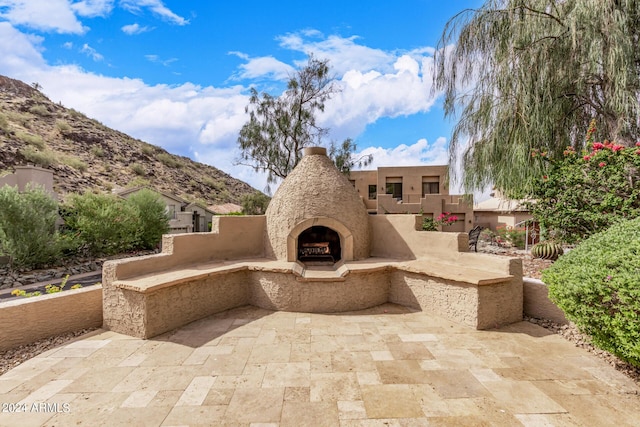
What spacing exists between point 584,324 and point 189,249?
6.83 metres

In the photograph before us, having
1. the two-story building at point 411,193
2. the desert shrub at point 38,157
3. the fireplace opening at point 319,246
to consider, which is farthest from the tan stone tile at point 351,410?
the desert shrub at point 38,157

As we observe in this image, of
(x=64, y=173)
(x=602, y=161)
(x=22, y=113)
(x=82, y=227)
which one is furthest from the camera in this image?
(x=22, y=113)

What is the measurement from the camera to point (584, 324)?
11.6 feet

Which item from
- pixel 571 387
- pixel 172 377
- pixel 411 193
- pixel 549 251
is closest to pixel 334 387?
pixel 172 377

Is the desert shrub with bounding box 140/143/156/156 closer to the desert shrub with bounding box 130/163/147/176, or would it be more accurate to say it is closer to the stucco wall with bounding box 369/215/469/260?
the desert shrub with bounding box 130/163/147/176

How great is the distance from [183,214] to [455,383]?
22053 millimetres

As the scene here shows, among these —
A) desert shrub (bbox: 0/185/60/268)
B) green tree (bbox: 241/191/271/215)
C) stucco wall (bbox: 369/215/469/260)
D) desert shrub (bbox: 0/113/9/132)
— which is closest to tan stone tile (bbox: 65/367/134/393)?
stucco wall (bbox: 369/215/469/260)

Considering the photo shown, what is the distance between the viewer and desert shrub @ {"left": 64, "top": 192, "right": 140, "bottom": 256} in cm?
1294

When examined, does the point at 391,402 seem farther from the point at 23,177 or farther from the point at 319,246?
the point at 23,177

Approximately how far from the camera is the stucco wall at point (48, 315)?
436 centimetres

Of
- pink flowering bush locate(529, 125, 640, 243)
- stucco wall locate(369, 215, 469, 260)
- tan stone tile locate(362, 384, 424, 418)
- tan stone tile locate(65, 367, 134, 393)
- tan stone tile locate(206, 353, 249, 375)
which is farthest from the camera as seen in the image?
stucco wall locate(369, 215, 469, 260)

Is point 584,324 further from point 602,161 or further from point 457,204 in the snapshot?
point 457,204

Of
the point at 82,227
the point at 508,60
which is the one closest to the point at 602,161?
the point at 508,60

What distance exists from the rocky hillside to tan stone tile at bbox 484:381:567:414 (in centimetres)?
2643
